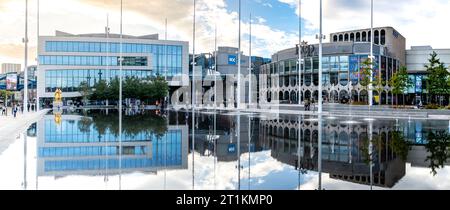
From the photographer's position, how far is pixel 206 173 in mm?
10250

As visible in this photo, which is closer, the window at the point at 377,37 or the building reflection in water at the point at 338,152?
the building reflection in water at the point at 338,152

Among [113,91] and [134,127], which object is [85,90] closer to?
[113,91]

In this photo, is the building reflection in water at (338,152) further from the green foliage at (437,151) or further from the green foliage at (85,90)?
the green foliage at (85,90)

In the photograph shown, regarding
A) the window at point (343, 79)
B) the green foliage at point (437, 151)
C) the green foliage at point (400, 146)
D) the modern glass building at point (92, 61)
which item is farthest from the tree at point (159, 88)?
the green foliage at point (437, 151)

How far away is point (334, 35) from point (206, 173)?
111m

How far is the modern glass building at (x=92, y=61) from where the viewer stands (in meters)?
85.6

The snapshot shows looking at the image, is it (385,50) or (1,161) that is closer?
(1,161)

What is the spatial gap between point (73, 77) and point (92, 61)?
5.66 metres

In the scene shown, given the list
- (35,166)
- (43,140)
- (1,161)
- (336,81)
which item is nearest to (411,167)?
(35,166)

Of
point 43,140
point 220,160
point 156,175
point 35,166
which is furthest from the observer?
point 43,140

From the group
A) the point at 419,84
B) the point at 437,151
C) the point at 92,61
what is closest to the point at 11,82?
the point at 92,61

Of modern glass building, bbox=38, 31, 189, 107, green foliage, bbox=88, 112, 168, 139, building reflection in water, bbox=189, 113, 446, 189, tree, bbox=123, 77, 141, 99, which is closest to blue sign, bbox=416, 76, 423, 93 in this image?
modern glass building, bbox=38, 31, 189, 107

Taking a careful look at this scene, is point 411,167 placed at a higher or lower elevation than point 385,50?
lower

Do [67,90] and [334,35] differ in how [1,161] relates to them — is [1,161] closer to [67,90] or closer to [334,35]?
[67,90]
